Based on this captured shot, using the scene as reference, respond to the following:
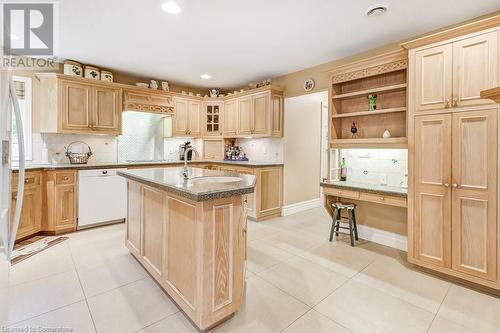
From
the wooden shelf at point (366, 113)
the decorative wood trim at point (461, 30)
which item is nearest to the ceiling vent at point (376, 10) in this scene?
the decorative wood trim at point (461, 30)

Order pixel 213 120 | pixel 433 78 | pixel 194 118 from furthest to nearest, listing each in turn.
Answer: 1. pixel 213 120
2. pixel 194 118
3. pixel 433 78

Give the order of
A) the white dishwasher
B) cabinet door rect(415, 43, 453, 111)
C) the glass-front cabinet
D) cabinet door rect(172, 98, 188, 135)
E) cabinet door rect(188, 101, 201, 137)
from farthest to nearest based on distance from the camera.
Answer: the glass-front cabinet < cabinet door rect(188, 101, 201, 137) < cabinet door rect(172, 98, 188, 135) < the white dishwasher < cabinet door rect(415, 43, 453, 111)

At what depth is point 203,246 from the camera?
1553 mm

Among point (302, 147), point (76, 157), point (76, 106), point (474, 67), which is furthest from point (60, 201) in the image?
point (474, 67)

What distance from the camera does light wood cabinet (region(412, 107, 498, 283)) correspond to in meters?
2.06

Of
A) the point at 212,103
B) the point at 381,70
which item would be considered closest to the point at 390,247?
the point at 381,70

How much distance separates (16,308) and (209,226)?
1.67 m

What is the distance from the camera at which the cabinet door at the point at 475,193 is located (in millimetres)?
2043

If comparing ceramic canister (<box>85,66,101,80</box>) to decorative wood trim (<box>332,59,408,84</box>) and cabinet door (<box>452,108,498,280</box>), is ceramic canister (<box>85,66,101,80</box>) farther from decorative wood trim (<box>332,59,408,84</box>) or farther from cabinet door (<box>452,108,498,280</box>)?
cabinet door (<box>452,108,498,280</box>)

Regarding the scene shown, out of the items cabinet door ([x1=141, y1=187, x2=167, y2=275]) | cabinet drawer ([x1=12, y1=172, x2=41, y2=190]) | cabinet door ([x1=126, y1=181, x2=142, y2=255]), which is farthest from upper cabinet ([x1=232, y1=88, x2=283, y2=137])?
cabinet drawer ([x1=12, y1=172, x2=41, y2=190])

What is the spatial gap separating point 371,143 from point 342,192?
692 millimetres

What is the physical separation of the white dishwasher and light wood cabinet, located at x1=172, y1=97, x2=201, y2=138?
62.4 inches

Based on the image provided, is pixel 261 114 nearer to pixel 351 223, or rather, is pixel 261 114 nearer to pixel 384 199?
pixel 351 223

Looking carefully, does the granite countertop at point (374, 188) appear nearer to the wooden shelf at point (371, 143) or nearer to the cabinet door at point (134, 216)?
the wooden shelf at point (371, 143)
